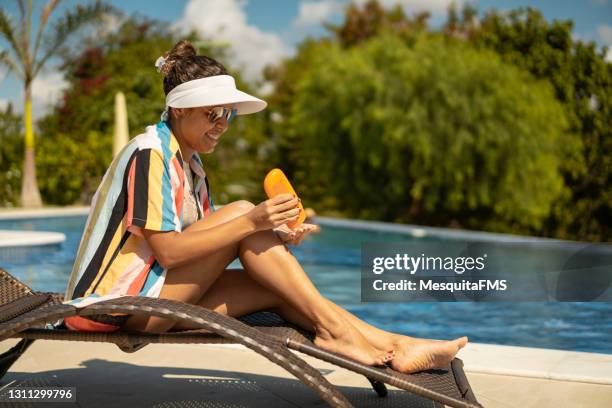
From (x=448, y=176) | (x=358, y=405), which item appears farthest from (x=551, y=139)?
(x=358, y=405)

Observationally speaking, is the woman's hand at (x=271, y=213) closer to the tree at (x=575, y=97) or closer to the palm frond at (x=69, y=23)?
the tree at (x=575, y=97)

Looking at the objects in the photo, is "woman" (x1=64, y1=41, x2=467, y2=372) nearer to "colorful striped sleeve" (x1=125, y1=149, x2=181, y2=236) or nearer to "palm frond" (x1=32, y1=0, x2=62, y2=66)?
"colorful striped sleeve" (x1=125, y1=149, x2=181, y2=236)

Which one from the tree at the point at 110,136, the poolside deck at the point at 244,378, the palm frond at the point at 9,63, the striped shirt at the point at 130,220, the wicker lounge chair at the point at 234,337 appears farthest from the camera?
the tree at the point at 110,136

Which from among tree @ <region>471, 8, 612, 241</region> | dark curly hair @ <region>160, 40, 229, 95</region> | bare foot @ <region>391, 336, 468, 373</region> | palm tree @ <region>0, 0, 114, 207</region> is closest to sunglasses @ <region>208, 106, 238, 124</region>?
dark curly hair @ <region>160, 40, 229, 95</region>

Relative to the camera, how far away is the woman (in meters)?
2.74

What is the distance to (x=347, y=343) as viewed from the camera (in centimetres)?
288

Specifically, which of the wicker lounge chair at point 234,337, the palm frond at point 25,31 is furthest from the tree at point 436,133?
the wicker lounge chair at point 234,337

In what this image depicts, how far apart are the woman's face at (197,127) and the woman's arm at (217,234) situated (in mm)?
401

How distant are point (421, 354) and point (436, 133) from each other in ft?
39.6

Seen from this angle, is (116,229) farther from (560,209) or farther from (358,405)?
(560,209)

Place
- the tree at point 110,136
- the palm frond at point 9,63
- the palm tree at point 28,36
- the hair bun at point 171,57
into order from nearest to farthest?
the hair bun at point 171,57
the palm tree at point 28,36
the palm frond at point 9,63
the tree at point 110,136

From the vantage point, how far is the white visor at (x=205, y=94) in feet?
9.34

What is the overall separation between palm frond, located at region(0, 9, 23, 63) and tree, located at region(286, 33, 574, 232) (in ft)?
31.3

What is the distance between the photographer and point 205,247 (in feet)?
8.98
